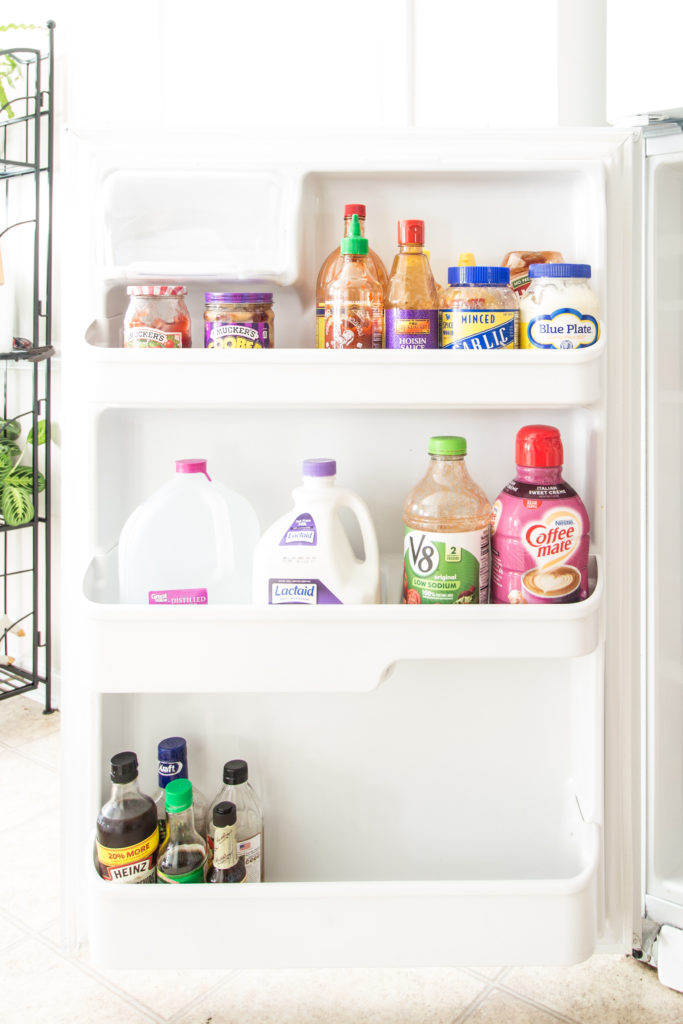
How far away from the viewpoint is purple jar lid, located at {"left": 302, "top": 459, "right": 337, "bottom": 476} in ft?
3.26

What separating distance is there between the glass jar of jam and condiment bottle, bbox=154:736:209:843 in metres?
0.48

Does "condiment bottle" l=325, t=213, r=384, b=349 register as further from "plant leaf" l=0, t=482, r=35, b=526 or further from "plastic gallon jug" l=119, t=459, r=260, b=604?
"plant leaf" l=0, t=482, r=35, b=526

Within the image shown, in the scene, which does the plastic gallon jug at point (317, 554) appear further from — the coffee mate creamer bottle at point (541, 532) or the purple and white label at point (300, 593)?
the coffee mate creamer bottle at point (541, 532)

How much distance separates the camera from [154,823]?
103cm

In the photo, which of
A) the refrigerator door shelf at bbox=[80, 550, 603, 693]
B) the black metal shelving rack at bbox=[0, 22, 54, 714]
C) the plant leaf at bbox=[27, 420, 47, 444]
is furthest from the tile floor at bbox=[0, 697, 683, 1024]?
the plant leaf at bbox=[27, 420, 47, 444]

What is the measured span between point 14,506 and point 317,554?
1647 mm

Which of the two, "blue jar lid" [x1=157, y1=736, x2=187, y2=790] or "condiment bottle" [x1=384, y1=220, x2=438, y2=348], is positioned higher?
"condiment bottle" [x1=384, y1=220, x2=438, y2=348]

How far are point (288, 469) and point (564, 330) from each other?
0.38 metres

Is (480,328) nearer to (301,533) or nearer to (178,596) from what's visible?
(301,533)

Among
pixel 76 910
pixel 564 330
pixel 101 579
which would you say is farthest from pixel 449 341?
pixel 76 910

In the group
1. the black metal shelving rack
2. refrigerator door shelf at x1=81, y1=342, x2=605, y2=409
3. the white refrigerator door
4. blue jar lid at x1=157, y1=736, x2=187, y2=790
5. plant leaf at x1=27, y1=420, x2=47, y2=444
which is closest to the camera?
refrigerator door shelf at x1=81, y1=342, x2=605, y2=409

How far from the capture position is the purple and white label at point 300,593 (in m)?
0.96

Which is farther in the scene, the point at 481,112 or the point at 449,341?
the point at 481,112

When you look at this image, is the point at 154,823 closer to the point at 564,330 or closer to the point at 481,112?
the point at 564,330
